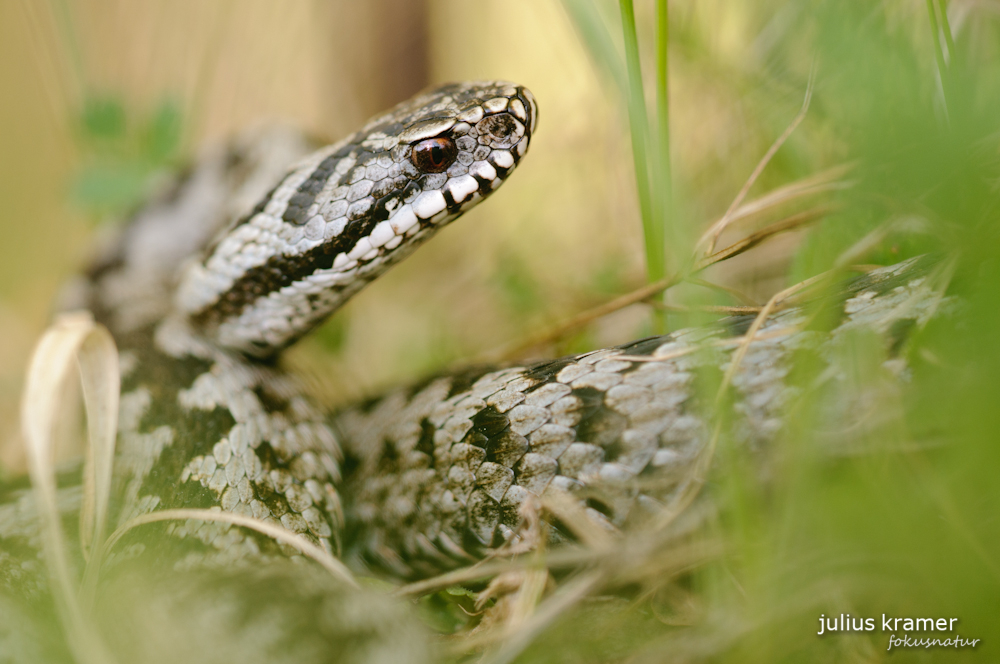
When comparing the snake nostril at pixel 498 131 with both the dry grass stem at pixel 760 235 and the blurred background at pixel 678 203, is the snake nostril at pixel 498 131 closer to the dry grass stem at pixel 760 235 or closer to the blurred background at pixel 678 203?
the blurred background at pixel 678 203

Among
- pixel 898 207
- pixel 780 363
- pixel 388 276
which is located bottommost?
pixel 780 363

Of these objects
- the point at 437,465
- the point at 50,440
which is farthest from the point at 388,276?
the point at 50,440

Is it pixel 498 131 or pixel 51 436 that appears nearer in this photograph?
pixel 51 436

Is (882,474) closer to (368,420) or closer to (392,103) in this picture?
(368,420)

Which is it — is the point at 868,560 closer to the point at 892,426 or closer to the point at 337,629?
the point at 892,426

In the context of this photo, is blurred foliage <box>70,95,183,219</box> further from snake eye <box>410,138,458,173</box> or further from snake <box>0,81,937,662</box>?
A: snake eye <box>410,138,458,173</box>

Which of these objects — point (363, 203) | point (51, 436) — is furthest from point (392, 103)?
point (51, 436)

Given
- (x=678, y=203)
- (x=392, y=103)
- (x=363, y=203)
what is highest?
(x=392, y=103)
